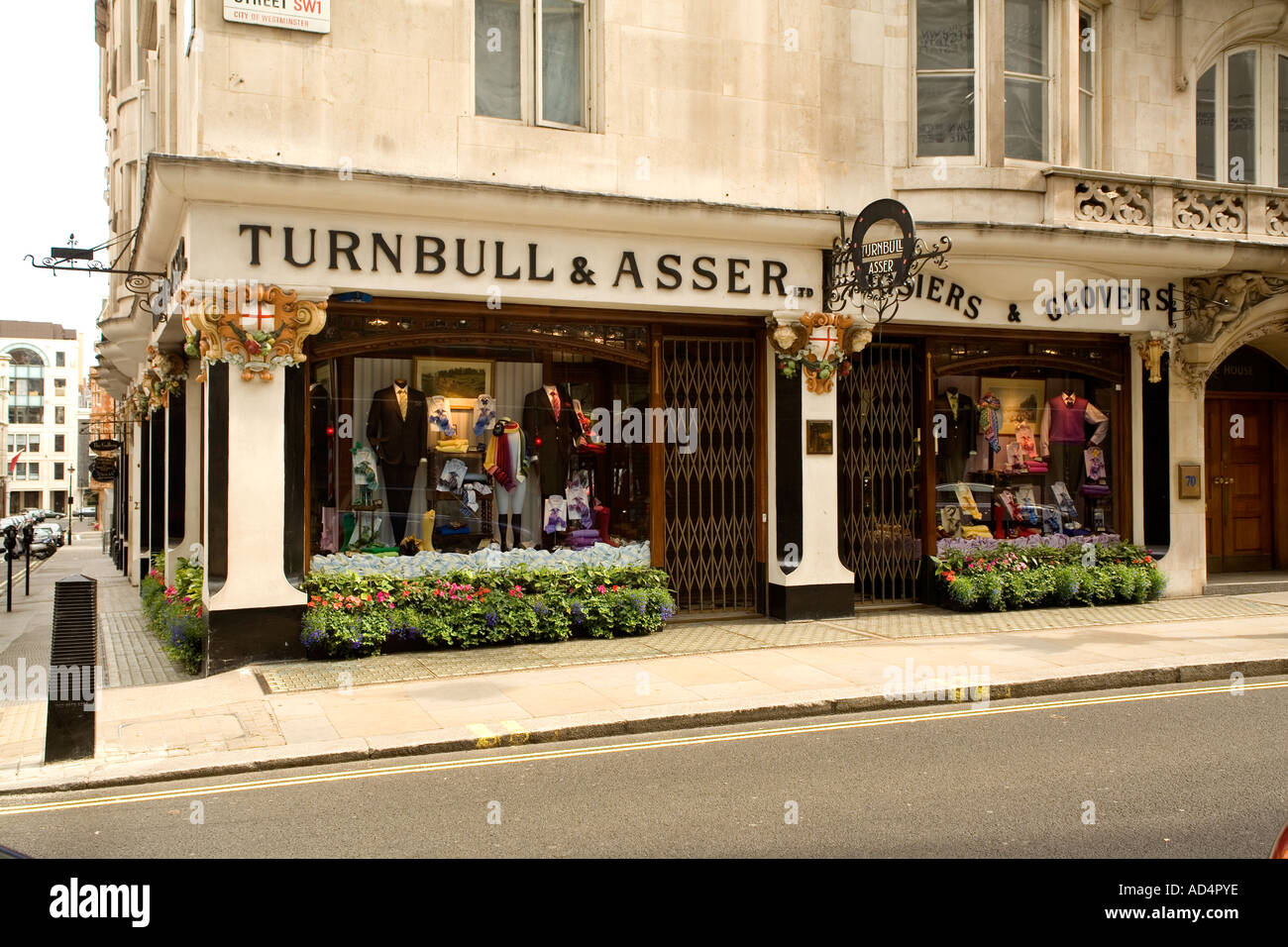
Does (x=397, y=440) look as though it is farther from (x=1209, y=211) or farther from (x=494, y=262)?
(x=1209, y=211)

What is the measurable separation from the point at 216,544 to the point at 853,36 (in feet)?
29.9

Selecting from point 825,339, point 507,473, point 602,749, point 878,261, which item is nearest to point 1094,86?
point 878,261

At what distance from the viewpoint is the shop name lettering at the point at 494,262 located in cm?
1052

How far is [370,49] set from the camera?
1084 cm

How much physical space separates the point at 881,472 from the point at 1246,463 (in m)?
6.65

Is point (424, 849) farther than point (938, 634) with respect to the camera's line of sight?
No

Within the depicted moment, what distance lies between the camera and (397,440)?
38.9 ft

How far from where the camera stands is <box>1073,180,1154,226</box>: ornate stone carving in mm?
13227

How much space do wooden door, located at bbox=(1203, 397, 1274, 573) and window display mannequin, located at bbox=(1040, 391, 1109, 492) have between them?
2590mm

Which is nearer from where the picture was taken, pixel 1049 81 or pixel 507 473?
pixel 507 473

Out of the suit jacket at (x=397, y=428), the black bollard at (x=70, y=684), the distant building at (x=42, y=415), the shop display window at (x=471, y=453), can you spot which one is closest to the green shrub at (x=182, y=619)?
the shop display window at (x=471, y=453)

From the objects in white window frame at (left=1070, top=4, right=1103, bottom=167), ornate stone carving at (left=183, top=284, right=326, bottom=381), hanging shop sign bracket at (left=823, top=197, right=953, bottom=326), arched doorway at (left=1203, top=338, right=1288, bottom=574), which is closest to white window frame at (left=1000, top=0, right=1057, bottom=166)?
white window frame at (left=1070, top=4, right=1103, bottom=167)

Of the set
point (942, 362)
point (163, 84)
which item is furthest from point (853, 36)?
point (163, 84)

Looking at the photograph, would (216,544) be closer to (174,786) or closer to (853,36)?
(174,786)
